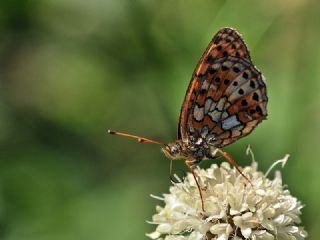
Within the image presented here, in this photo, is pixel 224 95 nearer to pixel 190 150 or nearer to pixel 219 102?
pixel 219 102

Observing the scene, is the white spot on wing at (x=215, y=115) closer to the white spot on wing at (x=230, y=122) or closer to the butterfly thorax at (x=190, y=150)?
the white spot on wing at (x=230, y=122)

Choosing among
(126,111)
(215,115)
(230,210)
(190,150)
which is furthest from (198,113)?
(126,111)

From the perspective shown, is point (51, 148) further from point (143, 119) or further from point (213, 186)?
point (213, 186)

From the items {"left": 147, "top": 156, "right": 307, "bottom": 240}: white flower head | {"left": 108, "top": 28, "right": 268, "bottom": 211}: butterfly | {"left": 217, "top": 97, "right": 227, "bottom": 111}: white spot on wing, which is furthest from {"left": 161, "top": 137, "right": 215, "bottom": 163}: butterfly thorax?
{"left": 217, "top": 97, "right": 227, "bottom": 111}: white spot on wing

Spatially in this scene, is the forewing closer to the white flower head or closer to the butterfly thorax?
the butterfly thorax

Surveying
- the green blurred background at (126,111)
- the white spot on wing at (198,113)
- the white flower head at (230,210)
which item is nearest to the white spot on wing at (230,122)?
the white spot on wing at (198,113)

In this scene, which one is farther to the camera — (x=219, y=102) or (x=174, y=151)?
(x=219, y=102)

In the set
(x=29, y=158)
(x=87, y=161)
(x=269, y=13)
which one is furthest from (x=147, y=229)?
(x=269, y=13)
